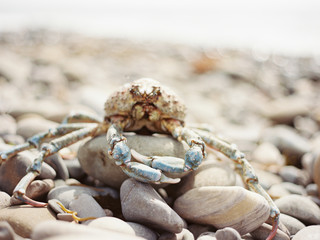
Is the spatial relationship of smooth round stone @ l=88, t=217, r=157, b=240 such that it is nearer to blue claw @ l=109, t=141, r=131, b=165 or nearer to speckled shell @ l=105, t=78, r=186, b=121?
blue claw @ l=109, t=141, r=131, b=165

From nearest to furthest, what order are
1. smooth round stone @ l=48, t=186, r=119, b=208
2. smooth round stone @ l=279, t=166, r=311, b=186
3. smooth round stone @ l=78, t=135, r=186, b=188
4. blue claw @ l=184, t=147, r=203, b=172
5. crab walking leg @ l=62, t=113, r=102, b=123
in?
blue claw @ l=184, t=147, r=203, b=172 < smooth round stone @ l=48, t=186, r=119, b=208 < smooth round stone @ l=78, t=135, r=186, b=188 < crab walking leg @ l=62, t=113, r=102, b=123 < smooth round stone @ l=279, t=166, r=311, b=186

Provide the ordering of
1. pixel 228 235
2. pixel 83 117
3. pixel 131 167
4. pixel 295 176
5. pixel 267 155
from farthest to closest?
1. pixel 267 155
2. pixel 295 176
3. pixel 83 117
4. pixel 131 167
5. pixel 228 235

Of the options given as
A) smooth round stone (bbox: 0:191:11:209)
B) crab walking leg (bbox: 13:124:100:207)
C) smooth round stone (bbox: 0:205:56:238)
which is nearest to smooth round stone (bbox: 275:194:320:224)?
crab walking leg (bbox: 13:124:100:207)

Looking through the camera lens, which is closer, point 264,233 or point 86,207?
point 86,207

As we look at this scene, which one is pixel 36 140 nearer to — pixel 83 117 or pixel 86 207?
pixel 83 117

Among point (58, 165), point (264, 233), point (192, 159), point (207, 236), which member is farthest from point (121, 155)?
point (264, 233)

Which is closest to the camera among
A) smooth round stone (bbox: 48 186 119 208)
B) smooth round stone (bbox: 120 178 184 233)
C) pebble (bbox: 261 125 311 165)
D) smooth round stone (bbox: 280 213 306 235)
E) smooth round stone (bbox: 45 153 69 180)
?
smooth round stone (bbox: 120 178 184 233)

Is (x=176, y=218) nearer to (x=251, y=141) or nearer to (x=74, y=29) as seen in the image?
(x=251, y=141)
